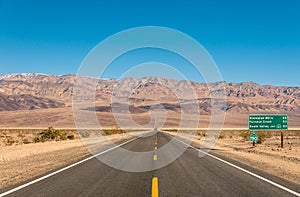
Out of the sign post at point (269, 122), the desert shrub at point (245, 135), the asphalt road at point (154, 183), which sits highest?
the sign post at point (269, 122)

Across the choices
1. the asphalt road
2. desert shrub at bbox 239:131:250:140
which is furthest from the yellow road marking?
desert shrub at bbox 239:131:250:140

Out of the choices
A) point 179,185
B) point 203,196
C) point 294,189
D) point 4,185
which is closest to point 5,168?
point 4,185

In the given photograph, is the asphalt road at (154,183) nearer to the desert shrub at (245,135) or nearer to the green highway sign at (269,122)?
the green highway sign at (269,122)

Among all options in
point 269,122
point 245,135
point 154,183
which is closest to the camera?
point 154,183

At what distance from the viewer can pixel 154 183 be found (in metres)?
9.22

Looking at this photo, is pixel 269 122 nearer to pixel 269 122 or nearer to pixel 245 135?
pixel 269 122

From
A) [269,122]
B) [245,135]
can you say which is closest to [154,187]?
[269,122]

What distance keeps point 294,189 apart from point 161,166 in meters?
5.65

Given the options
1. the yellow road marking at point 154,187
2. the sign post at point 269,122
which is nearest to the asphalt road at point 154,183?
the yellow road marking at point 154,187

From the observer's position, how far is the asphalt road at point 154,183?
26.2 ft

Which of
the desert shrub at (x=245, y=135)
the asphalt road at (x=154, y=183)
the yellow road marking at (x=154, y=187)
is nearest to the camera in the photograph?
the yellow road marking at (x=154, y=187)

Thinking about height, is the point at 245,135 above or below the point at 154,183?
below

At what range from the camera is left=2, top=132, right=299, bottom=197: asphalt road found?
26.2 ft

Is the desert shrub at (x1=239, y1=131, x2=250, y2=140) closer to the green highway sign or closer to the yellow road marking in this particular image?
the green highway sign
